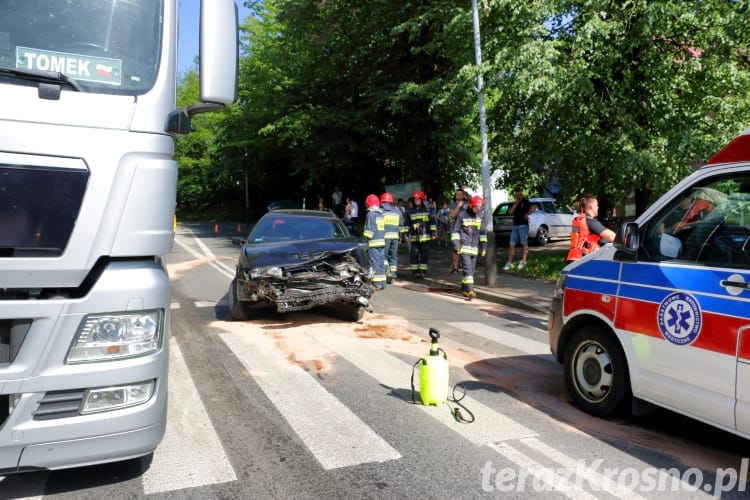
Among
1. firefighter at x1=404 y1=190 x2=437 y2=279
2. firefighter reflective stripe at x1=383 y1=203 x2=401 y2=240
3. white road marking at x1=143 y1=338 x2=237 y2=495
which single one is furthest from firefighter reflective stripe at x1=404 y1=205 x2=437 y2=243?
white road marking at x1=143 y1=338 x2=237 y2=495

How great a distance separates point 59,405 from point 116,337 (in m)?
0.41

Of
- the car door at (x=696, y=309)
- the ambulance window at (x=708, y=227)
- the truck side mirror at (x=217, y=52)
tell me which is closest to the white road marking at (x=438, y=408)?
the car door at (x=696, y=309)

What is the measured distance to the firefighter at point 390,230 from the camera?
40.7 feet

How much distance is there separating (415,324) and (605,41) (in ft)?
22.6

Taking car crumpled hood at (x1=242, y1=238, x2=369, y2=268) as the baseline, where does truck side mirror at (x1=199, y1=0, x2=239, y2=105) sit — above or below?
above

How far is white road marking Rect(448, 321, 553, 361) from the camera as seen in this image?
6.96 meters

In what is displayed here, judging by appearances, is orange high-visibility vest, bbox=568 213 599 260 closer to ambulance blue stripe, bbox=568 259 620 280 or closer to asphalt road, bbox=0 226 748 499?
asphalt road, bbox=0 226 748 499

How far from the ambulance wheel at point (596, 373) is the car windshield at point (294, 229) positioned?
446cm

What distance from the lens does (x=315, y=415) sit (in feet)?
14.9

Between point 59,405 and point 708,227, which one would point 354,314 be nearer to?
point 708,227

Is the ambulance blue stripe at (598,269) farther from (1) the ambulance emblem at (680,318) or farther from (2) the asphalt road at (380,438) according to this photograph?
(2) the asphalt road at (380,438)

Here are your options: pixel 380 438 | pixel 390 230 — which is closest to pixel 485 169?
pixel 390 230
